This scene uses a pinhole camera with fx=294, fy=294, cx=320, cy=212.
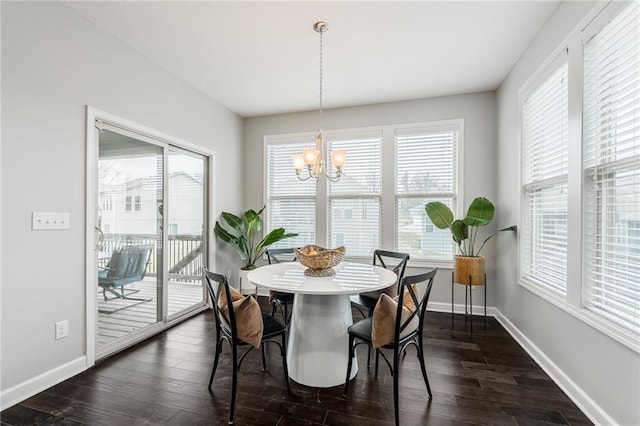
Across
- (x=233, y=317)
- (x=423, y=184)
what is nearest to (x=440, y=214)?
(x=423, y=184)

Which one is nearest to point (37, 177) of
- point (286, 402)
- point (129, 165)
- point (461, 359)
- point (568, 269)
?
point (129, 165)

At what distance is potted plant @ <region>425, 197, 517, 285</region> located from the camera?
3150 millimetres

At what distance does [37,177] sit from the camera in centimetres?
203

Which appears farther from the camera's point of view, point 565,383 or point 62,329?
point 62,329

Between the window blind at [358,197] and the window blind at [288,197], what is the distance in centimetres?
33

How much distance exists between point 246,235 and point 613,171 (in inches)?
156

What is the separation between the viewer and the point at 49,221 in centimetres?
210

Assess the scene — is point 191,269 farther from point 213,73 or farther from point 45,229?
point 213,73

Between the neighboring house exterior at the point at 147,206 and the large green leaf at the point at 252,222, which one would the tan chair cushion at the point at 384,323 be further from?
the large green leaf at the point at 252,222

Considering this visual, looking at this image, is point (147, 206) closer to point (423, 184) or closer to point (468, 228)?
point (423, 184)

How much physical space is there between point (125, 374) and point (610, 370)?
321 centimetres

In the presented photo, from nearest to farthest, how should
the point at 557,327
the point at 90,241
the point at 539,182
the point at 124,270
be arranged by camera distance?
the point at 557,327 < the point at 90,241 < the point at 539,182 < the point at 124,270

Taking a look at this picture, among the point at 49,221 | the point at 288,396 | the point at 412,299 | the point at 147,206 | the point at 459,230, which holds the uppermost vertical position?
the point at 147,206

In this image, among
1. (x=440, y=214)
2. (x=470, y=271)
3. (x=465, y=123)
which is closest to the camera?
(x=470, y=271)
